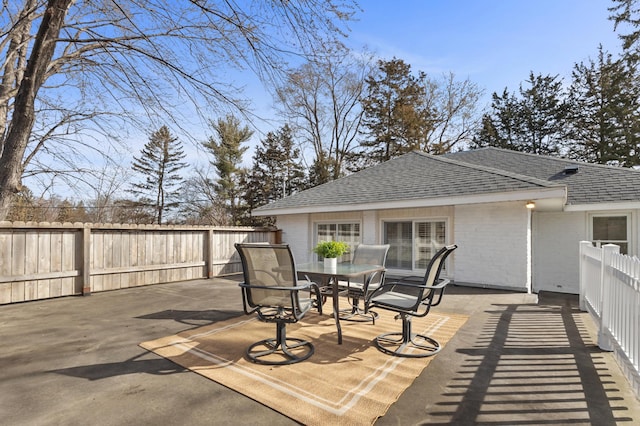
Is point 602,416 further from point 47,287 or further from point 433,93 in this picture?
point 433,93

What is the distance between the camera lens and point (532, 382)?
9.28ft

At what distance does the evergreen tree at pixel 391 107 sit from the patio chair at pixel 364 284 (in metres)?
15.1

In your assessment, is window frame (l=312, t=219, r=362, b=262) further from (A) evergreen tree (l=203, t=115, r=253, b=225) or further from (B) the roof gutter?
(A) evergreen tree (l=203, t=115, r=253, b=225)

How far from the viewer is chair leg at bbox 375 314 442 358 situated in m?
3.46

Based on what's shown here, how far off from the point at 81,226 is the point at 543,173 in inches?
469

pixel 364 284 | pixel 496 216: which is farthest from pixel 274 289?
pixel 496 216

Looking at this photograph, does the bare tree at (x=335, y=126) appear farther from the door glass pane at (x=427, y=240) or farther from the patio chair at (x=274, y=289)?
the patio chair at (x=274, y=289)

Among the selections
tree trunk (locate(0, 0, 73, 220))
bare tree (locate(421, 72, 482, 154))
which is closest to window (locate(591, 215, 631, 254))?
tree trunk (locate(0, 0, 73, 220))

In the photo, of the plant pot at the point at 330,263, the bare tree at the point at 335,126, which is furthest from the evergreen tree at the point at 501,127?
the plant pot at the point at 330,263

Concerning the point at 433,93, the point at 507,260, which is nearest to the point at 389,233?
the point at 507,260

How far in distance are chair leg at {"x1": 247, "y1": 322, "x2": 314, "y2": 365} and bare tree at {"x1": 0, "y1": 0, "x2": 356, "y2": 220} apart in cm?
256

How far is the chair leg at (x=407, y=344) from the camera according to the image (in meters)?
3.46

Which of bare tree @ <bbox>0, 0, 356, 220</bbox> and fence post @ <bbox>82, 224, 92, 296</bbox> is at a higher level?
bare tree @ <bbox>0, 0, 356, 220</bbox>

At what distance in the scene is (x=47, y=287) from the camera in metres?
6.32
